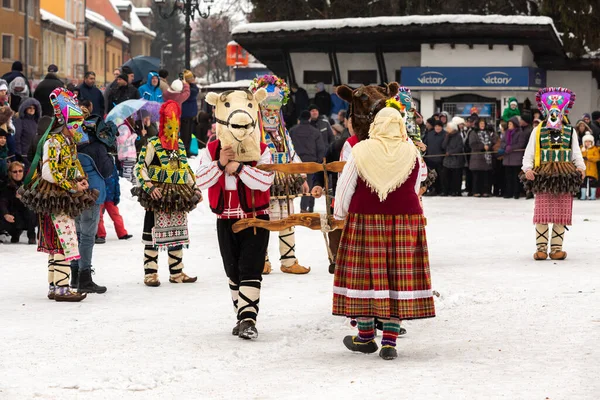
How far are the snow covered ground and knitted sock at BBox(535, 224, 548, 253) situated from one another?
32 centimetres

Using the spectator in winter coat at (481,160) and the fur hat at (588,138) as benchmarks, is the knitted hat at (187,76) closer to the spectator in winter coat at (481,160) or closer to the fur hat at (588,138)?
the spectator in winter coat at (481,160)

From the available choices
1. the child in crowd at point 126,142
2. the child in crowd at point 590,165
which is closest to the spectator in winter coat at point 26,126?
the child in crowd at point 126,142

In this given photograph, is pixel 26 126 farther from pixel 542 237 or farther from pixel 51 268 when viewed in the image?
pixel 542 237

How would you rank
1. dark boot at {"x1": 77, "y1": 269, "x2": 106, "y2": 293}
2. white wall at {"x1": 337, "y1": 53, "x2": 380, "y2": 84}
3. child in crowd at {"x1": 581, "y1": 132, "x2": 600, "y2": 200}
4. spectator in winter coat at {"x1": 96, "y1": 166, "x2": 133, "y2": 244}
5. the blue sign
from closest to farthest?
dark boot at {"x1": 77, "y1": 269, "x2": 106, "y2": 293} < spectator in winter coat at {"x1": 96, "y1": 166, "x2": 133, "y2": 244} < child in crowd at {"x1": 581, "y1": 132, "x2": 600, "y2": 200} < the blue sign < white wall at {"x1": 337, "y1": 53, "x2": 380, "y2": 84}

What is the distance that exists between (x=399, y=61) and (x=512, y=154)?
22.3ft

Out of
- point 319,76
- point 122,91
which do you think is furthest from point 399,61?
point 122,91

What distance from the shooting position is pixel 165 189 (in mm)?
11578

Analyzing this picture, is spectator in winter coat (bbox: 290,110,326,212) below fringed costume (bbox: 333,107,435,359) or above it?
above

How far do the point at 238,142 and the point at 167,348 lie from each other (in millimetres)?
1704

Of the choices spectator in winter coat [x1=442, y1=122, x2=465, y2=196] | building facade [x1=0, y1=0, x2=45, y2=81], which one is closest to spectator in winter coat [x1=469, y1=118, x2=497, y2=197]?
spectator in winter coat [x1=442, y1=122, x2=465, y2=196]

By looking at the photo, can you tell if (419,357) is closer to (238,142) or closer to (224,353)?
(224,353)

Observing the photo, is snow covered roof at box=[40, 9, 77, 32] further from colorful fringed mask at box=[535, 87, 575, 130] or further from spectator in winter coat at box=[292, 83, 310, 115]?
colorful fringed mask at box=[535, 87, 575, 130]

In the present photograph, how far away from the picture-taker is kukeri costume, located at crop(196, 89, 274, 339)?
8.77 metres

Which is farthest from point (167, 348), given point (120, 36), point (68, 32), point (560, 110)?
point (120, 36)
